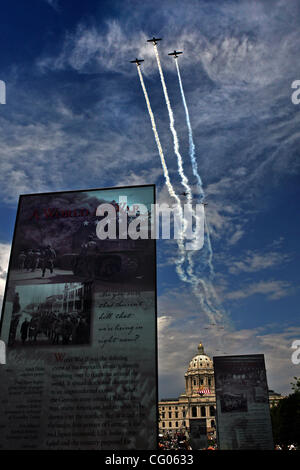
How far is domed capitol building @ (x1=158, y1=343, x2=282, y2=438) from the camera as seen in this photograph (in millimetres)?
172250

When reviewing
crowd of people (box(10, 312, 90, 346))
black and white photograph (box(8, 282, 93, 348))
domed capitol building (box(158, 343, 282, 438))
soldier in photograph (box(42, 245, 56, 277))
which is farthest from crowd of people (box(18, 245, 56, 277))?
domed capitol building (box(158, 343, 282, 438))

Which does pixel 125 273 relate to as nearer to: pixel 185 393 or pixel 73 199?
pixel 73 199

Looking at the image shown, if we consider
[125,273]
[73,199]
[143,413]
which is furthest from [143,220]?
[143,413]

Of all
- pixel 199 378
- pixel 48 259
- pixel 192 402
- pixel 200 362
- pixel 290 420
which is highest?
pixel 200 362

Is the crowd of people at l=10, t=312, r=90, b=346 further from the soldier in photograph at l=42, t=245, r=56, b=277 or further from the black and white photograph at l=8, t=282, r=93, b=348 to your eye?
the soldier in photograph at l=42, t=245, r=56, b=277

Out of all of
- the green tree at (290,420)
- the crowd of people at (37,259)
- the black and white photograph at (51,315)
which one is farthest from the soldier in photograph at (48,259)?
the green tree at (290,420)

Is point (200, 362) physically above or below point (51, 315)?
above

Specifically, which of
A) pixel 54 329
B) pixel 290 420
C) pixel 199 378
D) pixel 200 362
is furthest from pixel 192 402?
pixel 54 329

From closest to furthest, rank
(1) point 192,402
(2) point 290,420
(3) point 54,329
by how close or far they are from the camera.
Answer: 1. (3) point 54,329
2. (2) point 290,420
3. (1) point 192,402

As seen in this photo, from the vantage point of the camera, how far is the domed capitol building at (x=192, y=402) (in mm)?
172250

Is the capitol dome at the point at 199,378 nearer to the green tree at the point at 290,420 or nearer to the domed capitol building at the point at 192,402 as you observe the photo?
the domed capitol building at the point at 192,402

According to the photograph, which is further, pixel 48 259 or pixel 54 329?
pixel 48 259

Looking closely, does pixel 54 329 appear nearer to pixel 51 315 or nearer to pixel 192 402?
pixel 51 315

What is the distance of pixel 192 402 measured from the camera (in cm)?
17475
